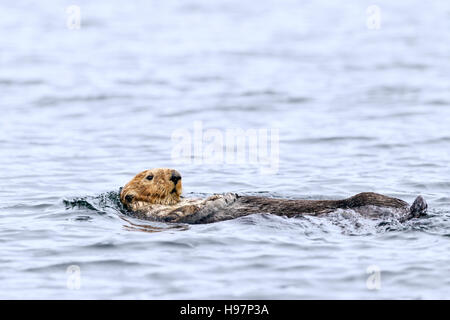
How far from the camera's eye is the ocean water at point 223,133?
245 inches

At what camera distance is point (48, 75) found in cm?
1830

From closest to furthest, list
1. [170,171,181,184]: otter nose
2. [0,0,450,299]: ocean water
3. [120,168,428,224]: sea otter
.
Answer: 1. [0,0,450,299]: ocean water
2. [120,168,428,224]: sea otter
3. [170,171,181,184]: otter nose

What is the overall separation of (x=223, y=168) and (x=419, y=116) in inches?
183

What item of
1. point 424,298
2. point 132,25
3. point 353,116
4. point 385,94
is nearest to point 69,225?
point 424,298

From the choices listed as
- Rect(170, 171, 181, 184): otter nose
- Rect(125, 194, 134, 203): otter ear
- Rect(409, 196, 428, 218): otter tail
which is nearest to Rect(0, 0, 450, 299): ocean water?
Rect(409, 196, 428, 218): otter tail

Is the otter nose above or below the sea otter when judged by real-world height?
above

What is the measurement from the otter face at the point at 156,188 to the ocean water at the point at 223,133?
0.31 meters

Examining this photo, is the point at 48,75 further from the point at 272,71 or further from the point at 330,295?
the point at 330,295

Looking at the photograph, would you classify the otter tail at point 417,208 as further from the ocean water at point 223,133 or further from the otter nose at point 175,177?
the otter nose at point 175,177

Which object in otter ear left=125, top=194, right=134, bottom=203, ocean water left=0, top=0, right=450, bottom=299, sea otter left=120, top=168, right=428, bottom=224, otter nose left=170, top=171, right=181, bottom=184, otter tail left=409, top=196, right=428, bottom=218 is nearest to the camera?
ocean water left=0, top=0, right=450, bottom=299

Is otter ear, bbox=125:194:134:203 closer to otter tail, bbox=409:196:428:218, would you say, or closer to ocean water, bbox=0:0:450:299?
ocean water, bbox=0:0:450:299

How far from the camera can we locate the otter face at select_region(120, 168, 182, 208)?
8.06 metres

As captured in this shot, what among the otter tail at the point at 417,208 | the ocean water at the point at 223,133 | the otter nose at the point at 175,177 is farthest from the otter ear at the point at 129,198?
the otter tail at the point at 417,208

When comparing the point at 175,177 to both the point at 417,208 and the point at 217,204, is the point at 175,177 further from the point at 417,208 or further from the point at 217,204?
the point at 417,208
